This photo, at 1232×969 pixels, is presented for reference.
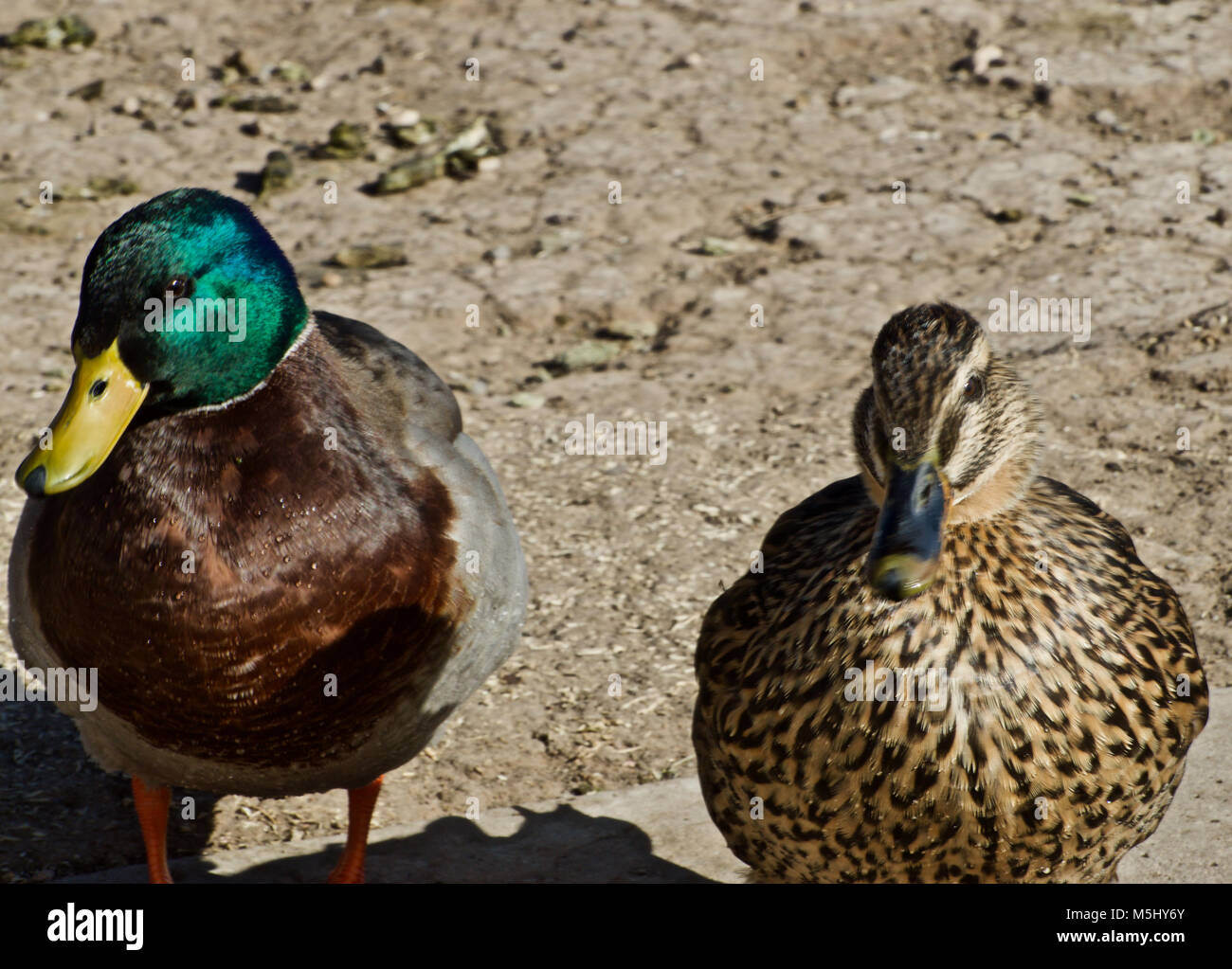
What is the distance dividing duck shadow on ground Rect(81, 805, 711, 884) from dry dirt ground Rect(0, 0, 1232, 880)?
0.54 ft

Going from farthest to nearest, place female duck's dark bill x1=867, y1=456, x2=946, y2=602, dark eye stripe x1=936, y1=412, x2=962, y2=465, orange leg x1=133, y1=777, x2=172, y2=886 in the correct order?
orange leg x1=133, y1=777, x2=172, y2=886
dark eye stripe x1=936, y1=412, x2=962, y2=465
female duck's dark bill x1=867, y1=456, x2=946, y2=602

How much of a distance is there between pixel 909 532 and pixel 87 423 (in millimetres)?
1512

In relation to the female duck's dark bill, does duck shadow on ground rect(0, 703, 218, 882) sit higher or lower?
lower

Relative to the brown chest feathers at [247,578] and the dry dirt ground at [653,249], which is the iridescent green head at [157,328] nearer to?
the brown chest feathers at [247,578]

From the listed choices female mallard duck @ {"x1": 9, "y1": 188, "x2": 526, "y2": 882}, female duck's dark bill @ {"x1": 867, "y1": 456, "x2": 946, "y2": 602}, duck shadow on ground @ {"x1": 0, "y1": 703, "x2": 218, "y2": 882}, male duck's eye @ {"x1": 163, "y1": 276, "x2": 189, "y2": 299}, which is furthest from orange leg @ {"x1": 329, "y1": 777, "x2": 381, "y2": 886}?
female duck's dark bill @ {"x1": 867, "y1": 456, "x2": 946, "y2": 602}

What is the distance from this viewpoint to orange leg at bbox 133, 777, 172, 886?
3312 mm

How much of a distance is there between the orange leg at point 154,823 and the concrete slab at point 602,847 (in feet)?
0.28

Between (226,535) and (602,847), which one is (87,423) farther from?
(602,847)

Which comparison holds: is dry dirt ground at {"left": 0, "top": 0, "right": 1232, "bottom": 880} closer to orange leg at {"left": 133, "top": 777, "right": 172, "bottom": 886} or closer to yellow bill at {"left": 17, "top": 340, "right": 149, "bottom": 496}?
orange leg at {"left": 133, "top": 777, "right": 172, "bottom": 886}

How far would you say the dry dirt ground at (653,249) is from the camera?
4051 mm

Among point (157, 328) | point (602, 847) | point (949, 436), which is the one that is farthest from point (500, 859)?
point (949, 436)

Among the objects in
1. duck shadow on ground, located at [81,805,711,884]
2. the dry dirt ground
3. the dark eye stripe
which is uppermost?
the dark eye stripe

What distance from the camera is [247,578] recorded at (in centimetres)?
277

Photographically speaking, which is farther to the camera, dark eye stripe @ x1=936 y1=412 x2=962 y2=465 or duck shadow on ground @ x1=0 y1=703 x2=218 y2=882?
duck shadow on ground @ x1=0 y1=703 x2=218 y2=882
